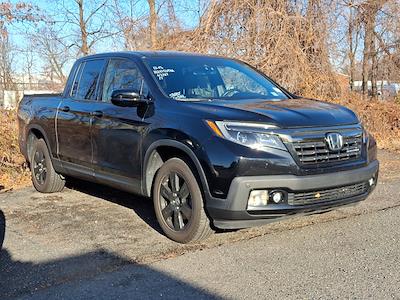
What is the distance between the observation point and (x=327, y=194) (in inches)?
174

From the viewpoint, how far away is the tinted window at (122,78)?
208 inches

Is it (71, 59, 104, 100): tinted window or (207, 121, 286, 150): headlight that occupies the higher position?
(71, 59, 104, 100): tinted window

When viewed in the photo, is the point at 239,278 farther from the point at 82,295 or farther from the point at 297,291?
the point at 82,295

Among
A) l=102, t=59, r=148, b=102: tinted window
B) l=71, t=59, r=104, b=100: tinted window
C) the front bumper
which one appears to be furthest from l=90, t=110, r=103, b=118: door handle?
the front bumper

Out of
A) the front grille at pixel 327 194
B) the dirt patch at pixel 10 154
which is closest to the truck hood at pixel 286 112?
the front grille at pixel 327 194

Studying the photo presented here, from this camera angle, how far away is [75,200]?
6.64 meters

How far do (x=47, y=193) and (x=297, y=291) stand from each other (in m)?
4.66

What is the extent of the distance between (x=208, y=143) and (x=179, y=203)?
0.76 m

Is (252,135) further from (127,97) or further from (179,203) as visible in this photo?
(127,97)

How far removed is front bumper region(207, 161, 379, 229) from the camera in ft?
13.4

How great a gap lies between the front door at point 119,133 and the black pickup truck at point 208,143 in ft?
0.04

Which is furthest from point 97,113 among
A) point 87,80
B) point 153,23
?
point 153,23

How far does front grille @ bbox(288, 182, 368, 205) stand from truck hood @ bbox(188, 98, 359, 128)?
609mm

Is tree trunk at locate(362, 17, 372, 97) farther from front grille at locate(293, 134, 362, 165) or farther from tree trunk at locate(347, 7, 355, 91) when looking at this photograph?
front grille at locate(293, 134, 362, 165)
